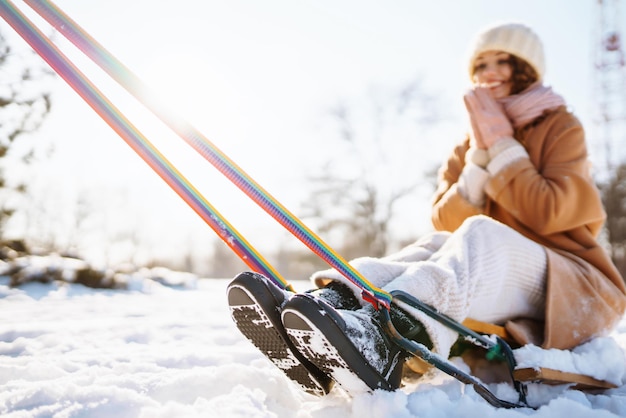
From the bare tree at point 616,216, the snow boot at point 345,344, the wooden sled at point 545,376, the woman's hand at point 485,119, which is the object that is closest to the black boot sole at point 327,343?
the snow boot at point 345,344

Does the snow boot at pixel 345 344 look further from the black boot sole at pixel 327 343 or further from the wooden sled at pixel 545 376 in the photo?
the wooden sled at pixel 545 376

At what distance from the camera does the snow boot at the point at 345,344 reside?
3.05 ft

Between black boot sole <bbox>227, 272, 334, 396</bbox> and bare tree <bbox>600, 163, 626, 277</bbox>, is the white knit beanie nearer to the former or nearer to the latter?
black boot sole <bbox>227, 272, 334, 396</bbox>

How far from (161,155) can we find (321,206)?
1299cm

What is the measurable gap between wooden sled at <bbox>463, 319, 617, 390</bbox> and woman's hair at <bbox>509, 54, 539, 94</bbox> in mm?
1090

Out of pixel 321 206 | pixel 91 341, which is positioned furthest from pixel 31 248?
pixel 321 206

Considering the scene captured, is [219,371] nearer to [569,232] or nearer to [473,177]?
[473,177]

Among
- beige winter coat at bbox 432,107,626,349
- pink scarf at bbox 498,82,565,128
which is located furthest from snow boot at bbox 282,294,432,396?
pink scarf at bbox 498,82,565,128

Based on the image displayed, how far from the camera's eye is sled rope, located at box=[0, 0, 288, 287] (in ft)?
3.60

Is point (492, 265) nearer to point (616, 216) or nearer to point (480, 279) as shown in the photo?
point (480, 279)

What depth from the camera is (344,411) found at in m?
1.05

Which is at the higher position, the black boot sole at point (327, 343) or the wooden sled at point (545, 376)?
the black boot sole at point (327, 343)

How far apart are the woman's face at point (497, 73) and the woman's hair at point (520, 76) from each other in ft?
0.05

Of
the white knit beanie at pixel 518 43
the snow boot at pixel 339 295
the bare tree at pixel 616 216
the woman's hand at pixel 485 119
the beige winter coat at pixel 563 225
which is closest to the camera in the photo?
the snow boot at pixel 339 295
